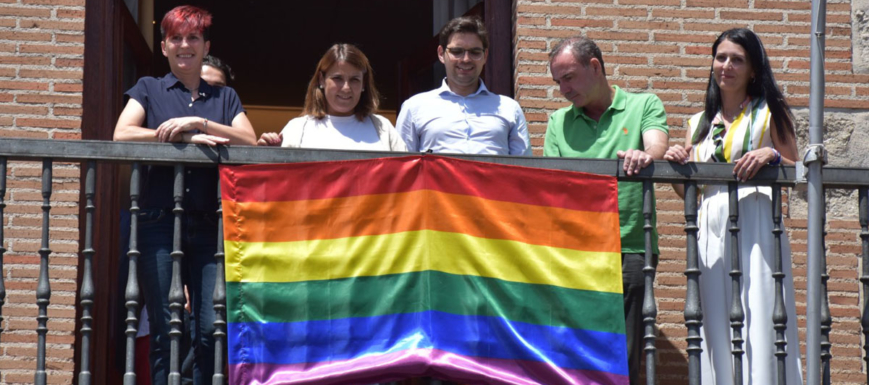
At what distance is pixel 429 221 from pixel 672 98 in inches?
110

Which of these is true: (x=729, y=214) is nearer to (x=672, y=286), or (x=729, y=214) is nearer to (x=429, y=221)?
(x=429, y=221)

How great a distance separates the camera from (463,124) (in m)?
5.60

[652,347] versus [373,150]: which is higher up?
[373,150]

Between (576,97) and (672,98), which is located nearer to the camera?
(576,97)

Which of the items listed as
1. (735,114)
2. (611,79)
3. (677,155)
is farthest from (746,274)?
(611,79)

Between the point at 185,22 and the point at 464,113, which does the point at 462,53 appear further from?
the point at 185,22

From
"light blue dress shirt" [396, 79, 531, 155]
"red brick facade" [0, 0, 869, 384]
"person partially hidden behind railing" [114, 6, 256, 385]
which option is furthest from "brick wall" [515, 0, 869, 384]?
"person partially hidden behind railing" [114, 6, 256, 385]

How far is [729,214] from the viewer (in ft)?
16.5

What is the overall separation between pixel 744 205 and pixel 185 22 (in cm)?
255

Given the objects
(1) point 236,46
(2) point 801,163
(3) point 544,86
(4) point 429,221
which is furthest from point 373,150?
(1) point 236,46

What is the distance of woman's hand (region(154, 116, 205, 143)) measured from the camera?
4.93 metres

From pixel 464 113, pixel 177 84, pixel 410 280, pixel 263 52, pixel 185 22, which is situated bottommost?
pixel 410 280

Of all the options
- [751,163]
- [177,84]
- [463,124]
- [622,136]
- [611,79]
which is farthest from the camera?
[611,79]

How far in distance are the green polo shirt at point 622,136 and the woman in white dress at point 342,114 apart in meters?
0.77
